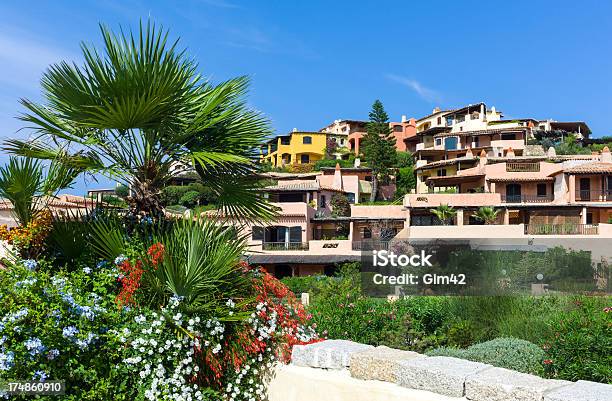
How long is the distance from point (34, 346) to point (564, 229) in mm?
40508

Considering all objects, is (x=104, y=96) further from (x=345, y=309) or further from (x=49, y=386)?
(x=345, y=309)

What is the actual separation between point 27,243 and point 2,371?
2.20 metres

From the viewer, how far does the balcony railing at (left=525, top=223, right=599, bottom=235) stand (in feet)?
128

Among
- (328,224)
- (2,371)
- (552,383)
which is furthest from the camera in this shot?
(328,224)

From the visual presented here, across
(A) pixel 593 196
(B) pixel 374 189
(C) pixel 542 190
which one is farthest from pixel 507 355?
(B) pixel 374 189

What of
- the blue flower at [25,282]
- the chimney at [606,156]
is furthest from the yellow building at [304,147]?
the blue flower at [25,282]

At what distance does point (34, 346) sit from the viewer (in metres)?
5.14

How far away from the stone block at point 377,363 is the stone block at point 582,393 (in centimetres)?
140

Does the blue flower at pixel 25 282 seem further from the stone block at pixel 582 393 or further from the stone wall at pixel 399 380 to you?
the stone block at pixel 582 393

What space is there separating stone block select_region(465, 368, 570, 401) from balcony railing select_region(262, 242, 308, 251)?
37000mm

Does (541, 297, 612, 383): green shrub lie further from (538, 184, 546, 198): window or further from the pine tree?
the pine tree

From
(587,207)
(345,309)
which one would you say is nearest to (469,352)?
(345,309)

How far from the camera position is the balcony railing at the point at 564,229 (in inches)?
1532

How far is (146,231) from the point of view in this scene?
6980 mm
